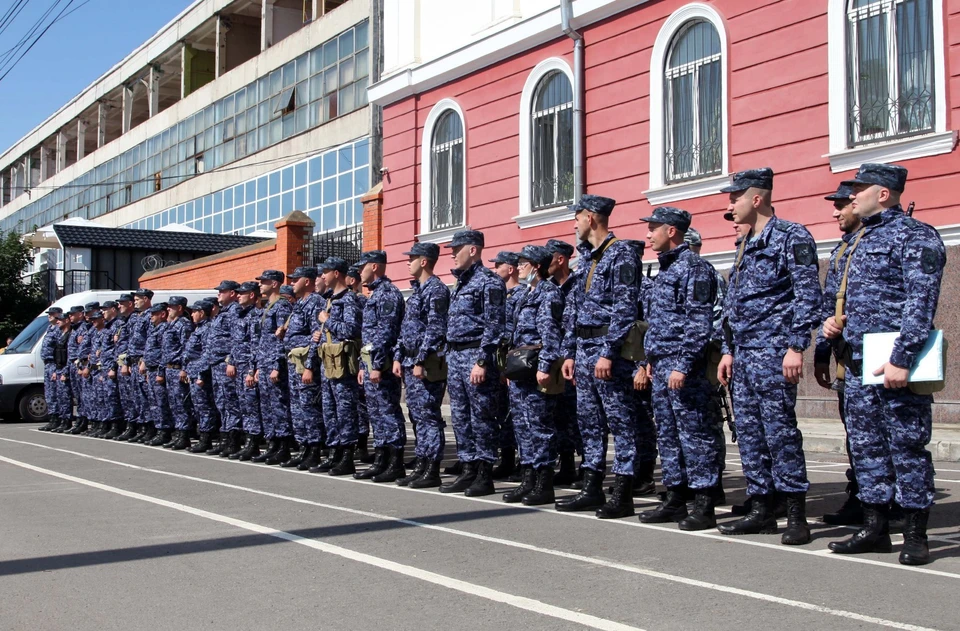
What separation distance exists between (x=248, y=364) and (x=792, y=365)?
296 inches

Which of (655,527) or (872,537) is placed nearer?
(872,537)

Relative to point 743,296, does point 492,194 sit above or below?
above

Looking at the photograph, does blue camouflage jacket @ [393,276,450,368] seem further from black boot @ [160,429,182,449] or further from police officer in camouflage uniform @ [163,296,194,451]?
black boot @ [160,429,182,449]

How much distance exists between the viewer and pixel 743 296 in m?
6.33

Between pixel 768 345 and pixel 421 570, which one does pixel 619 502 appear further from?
pixel 421 570

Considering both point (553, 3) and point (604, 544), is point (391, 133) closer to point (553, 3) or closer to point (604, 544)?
point (553, 3)

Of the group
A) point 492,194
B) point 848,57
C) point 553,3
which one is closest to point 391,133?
point 492,194

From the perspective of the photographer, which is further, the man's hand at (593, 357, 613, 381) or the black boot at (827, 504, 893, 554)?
the man's hand at (593, 357, 613, 381)

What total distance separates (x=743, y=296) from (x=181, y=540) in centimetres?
367

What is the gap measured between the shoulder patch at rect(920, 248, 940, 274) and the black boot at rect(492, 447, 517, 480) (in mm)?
4968

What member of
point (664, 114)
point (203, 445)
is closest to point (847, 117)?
point (664, 114)

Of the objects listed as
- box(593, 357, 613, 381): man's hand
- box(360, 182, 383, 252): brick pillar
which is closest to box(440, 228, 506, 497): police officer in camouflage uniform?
box(593, 357, 613, 381): man's hand

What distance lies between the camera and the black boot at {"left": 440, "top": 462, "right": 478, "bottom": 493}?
8664 millimetres

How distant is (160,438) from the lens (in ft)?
47.3
